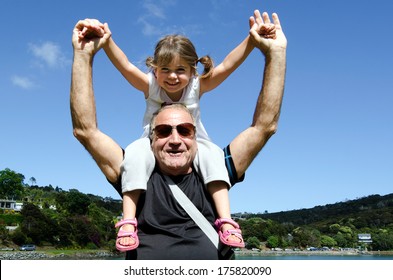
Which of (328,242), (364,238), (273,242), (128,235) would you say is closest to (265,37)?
(128,235)

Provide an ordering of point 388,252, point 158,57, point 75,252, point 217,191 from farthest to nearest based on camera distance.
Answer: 1. point 388,252
2. point 75,252
3. point 158,57
4. point 217,191

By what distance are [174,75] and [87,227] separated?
124 m

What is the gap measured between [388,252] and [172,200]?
178 m

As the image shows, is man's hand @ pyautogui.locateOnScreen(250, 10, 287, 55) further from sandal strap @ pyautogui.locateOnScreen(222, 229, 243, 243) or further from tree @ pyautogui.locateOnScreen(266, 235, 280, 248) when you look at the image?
tree @ pyautogui.locateOnScreen(266, 235, 280, 248)

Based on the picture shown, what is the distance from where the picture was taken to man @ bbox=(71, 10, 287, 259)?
396cm

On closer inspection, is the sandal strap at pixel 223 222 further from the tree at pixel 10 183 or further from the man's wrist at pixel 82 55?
the tree at pixel 10 183

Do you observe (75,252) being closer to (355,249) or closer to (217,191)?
(355,249)

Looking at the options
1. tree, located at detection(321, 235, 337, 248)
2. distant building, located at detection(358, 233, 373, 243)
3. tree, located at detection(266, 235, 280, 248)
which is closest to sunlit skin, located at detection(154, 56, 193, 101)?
tree, located at detection(266, 235, 280, 248)

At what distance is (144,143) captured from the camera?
423 centimetres

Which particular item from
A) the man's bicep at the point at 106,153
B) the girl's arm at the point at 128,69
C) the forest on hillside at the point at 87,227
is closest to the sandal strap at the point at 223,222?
the man's bicep at the point at 106,153

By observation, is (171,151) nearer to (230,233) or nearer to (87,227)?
(230,233)

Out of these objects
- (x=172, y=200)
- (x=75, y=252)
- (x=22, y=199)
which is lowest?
(x=172, y=200)

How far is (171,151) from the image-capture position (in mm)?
4082
